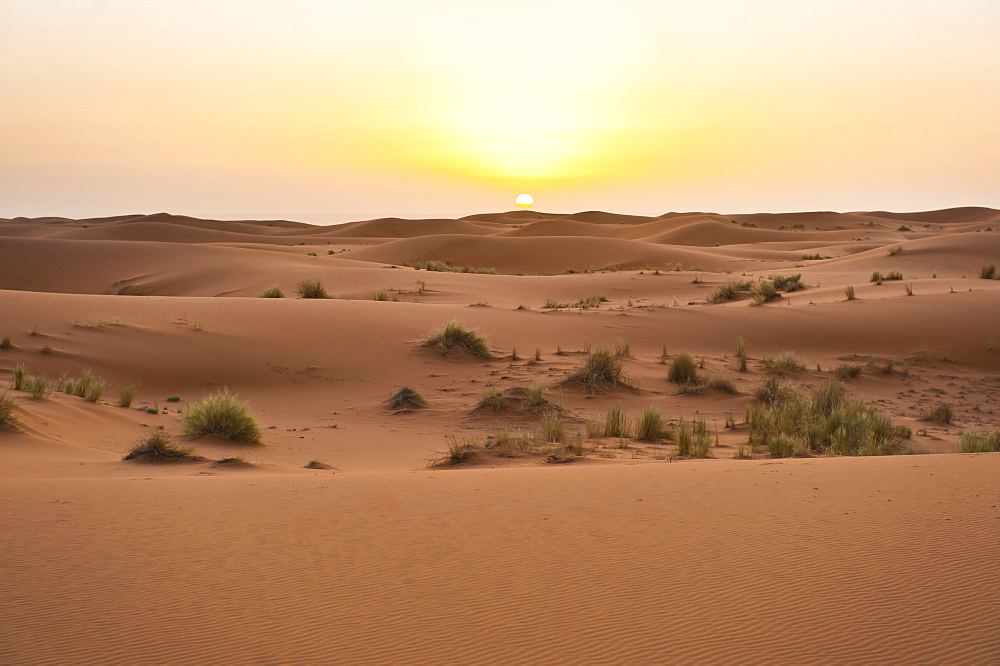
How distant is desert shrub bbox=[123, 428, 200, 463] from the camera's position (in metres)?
9.09

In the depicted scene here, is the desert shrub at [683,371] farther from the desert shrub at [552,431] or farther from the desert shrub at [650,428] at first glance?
the desert shrub at [552,431]

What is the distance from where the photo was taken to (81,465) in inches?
330

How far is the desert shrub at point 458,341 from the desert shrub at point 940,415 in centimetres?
787

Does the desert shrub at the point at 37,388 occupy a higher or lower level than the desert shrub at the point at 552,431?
higher

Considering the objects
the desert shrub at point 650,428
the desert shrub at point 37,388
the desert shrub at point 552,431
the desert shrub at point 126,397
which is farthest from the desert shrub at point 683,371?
the desert shrub at point 37,388

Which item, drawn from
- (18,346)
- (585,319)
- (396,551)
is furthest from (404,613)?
(585,319)

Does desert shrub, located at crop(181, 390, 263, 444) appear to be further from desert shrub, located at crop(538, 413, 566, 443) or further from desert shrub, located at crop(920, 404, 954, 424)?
desert shrub, located at crop(920, 404, 954, 424)

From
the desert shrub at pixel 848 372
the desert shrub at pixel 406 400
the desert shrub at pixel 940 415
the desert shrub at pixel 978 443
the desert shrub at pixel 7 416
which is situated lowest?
the desert shrub at pixel 940 415

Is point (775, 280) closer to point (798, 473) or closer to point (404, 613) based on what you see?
point (798, 473)

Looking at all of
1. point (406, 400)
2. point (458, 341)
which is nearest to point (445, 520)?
point (406, 400)

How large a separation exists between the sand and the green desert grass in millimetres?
340

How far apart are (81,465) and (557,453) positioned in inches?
196

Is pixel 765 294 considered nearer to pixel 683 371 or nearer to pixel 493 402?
pixel 683 371

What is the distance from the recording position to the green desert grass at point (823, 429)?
10.2 metres
